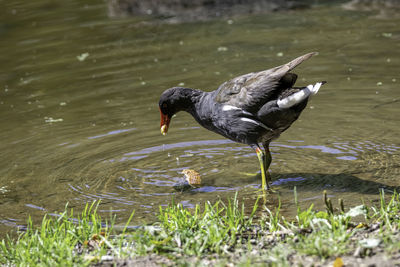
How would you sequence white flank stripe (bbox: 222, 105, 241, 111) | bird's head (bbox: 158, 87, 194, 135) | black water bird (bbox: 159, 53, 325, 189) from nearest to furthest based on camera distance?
black water bird (bbox: 159, 53, 325, 189)
white flank stripe (bbox: 222, 105, 241, 111)
bird's head (bbox: 158, 87, 194, 135)

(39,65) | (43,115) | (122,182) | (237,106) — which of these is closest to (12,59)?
(39,65)

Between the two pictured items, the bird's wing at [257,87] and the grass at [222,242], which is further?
the bird's wing at [257,87]

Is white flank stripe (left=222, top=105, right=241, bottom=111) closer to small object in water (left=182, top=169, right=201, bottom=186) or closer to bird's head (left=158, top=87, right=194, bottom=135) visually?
bird's head (left=158, top=87, right=194, bottom=135)

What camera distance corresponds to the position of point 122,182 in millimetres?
5961

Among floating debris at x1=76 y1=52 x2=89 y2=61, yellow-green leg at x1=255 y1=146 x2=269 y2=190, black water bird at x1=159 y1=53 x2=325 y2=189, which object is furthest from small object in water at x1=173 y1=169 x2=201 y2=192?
floating debris at x1=76 y1=52 x2=89 y2=61

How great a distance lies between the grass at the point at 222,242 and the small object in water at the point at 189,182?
1.54 metres

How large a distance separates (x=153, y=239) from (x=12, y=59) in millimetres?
8612

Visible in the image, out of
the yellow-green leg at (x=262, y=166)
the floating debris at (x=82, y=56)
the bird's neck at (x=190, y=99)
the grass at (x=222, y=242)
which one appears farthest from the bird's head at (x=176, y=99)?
the floating debris at (x=82, y=56)

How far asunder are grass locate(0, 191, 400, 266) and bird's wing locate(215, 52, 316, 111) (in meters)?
1.48

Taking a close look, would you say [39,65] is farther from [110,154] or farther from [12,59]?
[110,154]

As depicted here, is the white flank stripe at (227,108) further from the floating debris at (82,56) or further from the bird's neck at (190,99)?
the floating debris at (82,56)

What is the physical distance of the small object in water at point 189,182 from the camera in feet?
18.8

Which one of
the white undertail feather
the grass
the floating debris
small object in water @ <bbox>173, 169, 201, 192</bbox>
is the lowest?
small object in water @ <bbox>173, 169, 201, 192</bbox>

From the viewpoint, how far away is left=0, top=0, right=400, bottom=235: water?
570 centimetres
